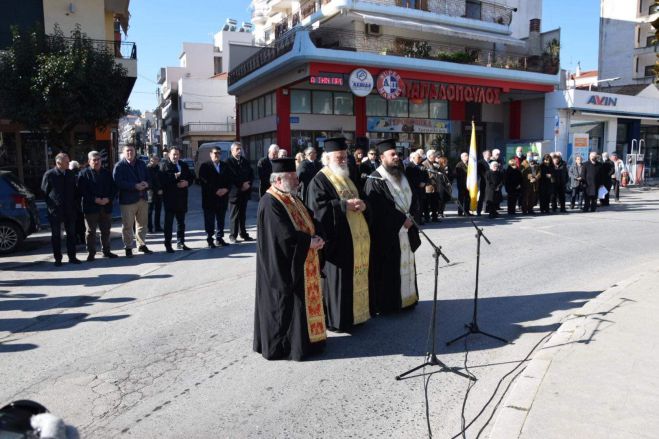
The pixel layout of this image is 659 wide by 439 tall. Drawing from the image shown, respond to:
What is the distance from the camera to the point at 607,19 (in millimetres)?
54531

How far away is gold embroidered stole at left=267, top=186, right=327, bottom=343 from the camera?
5.14 metres

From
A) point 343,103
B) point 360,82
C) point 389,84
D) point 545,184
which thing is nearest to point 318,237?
point 545,184

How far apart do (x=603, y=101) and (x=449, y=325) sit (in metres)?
30.9

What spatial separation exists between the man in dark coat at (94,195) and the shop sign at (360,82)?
50.3 feet

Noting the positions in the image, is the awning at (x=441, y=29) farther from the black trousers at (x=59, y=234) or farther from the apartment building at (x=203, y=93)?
the black trousers at (x=59, y=234)

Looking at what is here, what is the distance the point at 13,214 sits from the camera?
35.7ft

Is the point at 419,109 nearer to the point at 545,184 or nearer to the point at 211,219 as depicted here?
the point at 545,184

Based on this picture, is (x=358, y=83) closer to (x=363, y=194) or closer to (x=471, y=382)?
(x=363, y=194)

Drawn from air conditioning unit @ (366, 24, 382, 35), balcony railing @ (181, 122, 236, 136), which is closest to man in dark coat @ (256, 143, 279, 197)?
air conditioning unit @ (366, 24, 382, 35)

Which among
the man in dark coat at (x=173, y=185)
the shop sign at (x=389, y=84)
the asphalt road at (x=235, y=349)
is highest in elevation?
the shop sign at (x=389, y=84)

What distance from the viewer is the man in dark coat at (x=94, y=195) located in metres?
9.95

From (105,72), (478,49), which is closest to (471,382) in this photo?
(105,72)

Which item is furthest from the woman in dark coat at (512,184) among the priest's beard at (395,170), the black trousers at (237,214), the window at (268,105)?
the window at (268,105)

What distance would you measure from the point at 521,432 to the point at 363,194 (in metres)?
3.38
